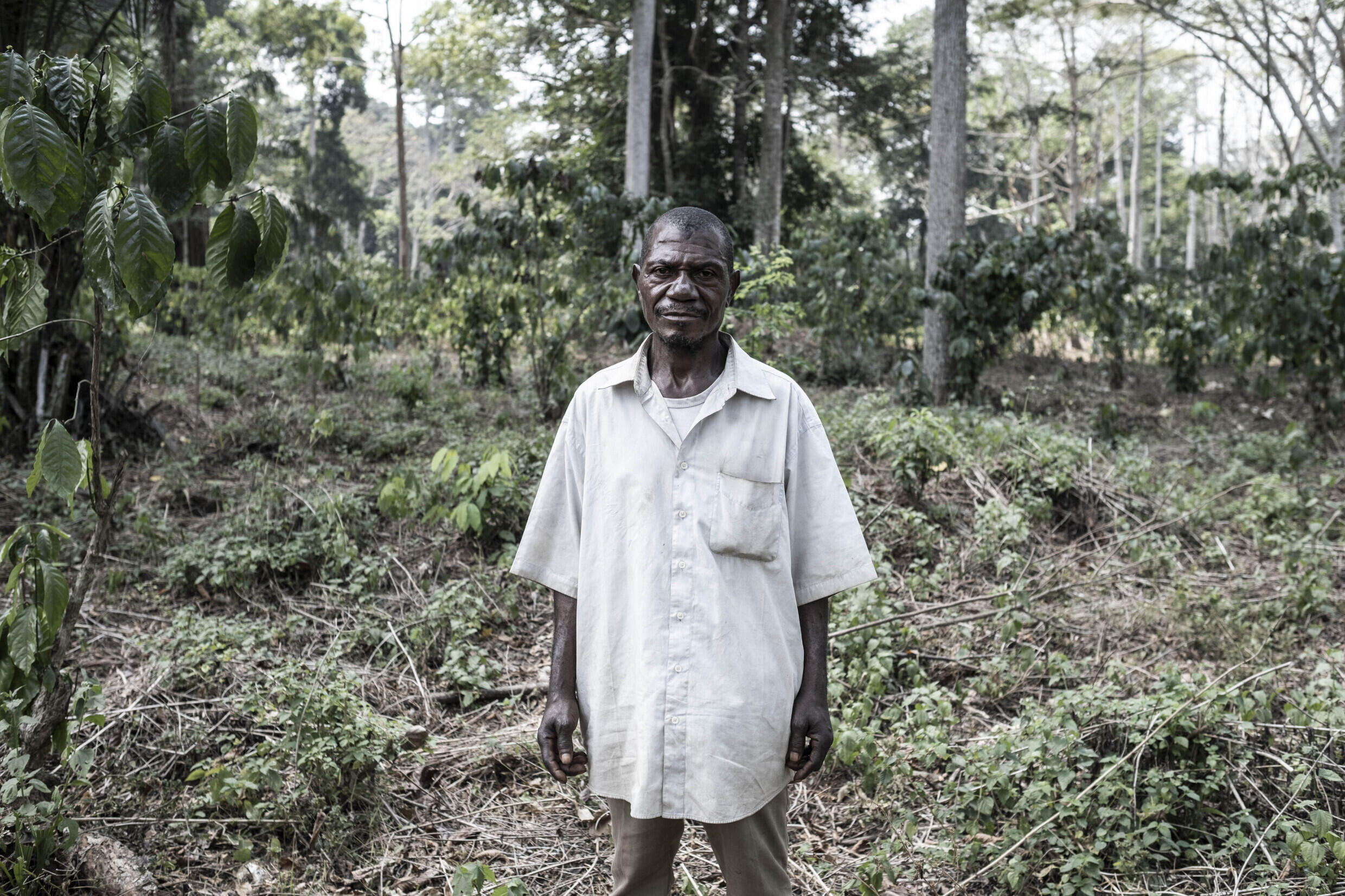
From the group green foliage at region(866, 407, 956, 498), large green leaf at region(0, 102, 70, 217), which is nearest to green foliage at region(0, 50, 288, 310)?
large green leaf at region(0, 102, 70, 217)

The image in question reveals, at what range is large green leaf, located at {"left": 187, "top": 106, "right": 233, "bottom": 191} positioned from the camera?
6.94 feet

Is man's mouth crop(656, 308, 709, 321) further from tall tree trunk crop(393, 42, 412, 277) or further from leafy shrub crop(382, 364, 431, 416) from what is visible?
tall tree trunk crop(393, 42, 412, 277)

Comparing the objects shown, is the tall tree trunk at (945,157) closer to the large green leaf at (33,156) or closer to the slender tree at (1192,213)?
the large green leaf at (33,156)

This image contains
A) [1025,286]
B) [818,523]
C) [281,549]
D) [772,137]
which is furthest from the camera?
[772,137]

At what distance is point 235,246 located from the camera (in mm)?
2172

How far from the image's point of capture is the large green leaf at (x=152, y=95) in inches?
85.2

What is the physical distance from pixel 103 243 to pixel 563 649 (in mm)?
1216

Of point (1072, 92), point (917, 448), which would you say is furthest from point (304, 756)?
point (1072, 92)

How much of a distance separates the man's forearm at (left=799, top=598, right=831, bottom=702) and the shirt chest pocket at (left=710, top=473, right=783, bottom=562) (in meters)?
0.17

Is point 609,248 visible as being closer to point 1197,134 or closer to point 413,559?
point 413,559

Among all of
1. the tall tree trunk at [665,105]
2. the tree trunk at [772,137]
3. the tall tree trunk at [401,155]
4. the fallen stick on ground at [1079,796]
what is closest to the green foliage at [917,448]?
the fallen stick on ground at [1079,796]

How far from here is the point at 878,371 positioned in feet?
32.3

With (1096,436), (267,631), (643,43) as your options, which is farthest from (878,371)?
(267,631)

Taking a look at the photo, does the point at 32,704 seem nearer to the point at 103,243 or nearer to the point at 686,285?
the point at 103,243
